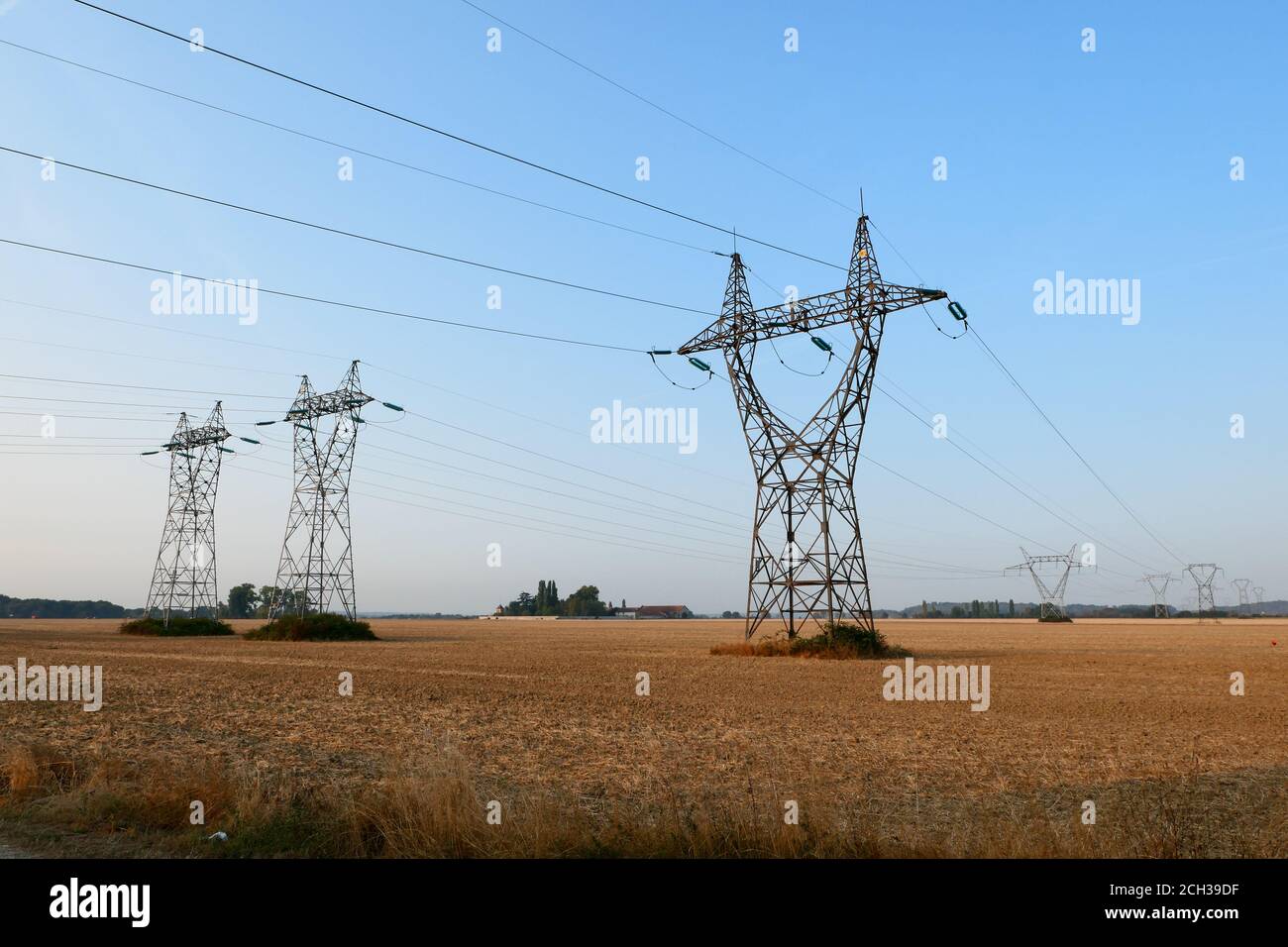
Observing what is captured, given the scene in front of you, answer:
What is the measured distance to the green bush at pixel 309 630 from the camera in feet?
219

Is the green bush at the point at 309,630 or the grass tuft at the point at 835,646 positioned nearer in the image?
the grass tuft at the point at 835,646

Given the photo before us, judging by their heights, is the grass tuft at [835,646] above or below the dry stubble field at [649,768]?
below

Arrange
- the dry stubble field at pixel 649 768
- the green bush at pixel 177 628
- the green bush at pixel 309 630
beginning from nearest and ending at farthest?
the dry stubble field at pixel 649 768, the green bush at pixel 309 630, the green bush at pixel 177 628

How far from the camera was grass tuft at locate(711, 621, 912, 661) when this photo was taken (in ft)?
137

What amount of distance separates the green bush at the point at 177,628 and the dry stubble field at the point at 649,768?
55.3m

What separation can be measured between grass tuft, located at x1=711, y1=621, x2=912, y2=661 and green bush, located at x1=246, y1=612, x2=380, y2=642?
3819cm

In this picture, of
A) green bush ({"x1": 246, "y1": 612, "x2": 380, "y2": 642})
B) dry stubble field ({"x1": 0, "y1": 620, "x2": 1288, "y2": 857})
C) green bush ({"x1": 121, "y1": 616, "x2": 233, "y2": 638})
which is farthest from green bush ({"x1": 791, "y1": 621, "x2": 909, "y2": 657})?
green bush ({"x1": 121, "y1": 616, "x2": 233, "y2": 638})

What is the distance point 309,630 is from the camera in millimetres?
67188

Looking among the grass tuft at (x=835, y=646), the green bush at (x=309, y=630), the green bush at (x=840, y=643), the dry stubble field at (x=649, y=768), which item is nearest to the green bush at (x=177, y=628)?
the green bush at (x=309, y=630)

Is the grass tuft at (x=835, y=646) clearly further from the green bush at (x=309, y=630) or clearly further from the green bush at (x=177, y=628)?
the green bush at (x=177, y=628)

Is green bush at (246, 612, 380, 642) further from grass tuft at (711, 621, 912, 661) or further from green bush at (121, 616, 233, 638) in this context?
grass tuft at (711, 621, 912, 661)

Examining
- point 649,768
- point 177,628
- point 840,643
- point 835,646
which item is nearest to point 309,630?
point 177,628

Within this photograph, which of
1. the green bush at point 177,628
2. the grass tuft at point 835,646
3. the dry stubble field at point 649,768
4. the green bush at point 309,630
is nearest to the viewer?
the dry stubble field at point 649,768
